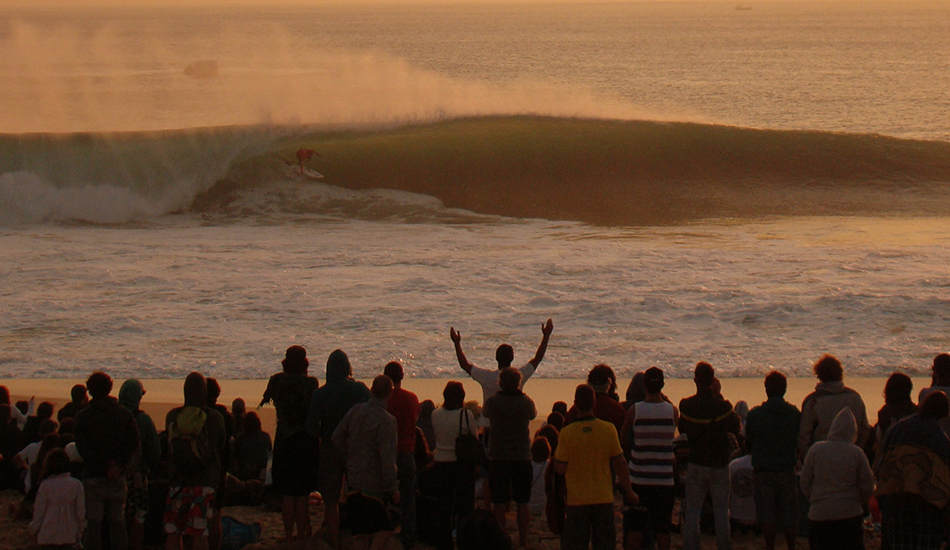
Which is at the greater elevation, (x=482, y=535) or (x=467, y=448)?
(x=467, y=448)

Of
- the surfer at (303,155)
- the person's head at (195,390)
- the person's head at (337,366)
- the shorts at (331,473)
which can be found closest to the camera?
the person's head at (195,390)

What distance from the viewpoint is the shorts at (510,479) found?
18.4 ft

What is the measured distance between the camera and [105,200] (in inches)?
907

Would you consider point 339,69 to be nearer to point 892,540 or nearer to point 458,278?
point 458,278

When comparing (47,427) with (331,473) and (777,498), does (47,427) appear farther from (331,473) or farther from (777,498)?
(777,498)

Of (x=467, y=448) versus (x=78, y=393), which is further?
(x=78, y=393)

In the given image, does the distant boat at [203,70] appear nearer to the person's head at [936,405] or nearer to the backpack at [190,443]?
the backpack at [190,443]

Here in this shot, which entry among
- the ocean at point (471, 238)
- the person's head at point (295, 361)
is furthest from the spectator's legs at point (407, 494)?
the ocean at point (471, 238)

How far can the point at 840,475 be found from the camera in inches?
→ 191

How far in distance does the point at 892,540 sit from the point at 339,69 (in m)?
81.7

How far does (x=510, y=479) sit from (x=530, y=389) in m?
4.20

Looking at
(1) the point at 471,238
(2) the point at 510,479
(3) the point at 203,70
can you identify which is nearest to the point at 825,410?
(2) the point at 510,479

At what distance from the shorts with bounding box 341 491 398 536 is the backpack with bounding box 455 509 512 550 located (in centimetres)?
37

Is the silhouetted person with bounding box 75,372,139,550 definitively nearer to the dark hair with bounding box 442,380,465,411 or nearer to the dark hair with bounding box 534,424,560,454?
the dark hair with bounding box 442,380,465,411
